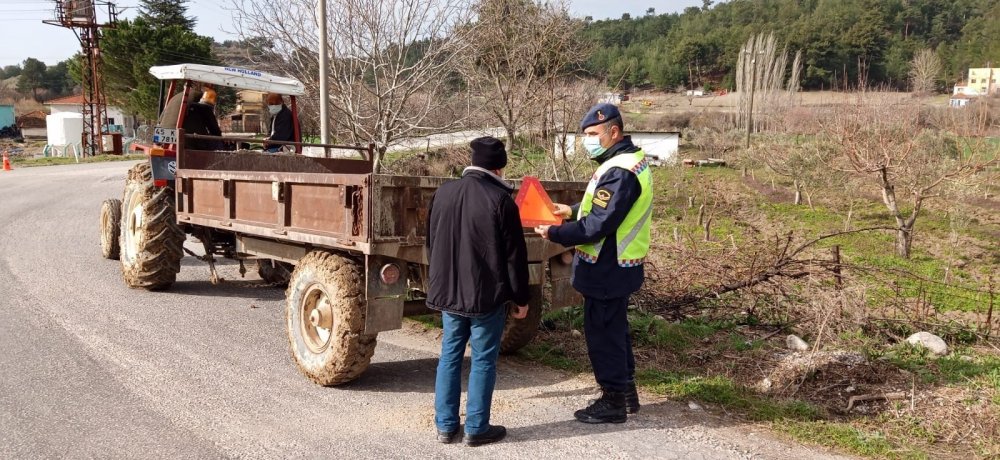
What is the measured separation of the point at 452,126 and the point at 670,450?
11.4m

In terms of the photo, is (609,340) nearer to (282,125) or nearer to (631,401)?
(631,401)

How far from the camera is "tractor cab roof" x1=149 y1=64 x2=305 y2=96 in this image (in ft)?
24.8

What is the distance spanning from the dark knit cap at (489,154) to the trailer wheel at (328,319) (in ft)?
4.13

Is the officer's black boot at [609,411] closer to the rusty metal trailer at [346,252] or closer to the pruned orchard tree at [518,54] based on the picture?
the rusty metal trailer at [346,252]

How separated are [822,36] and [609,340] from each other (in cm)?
5212

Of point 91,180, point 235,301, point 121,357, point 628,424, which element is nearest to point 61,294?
point 235,301

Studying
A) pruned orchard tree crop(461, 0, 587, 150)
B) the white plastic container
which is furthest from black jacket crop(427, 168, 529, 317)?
the white plastic container

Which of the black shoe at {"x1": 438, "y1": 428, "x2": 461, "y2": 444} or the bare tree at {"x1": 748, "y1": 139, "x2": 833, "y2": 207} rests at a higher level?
the bare tree at {"x1": 748, "y1": 139, "x2": 833, "y2": 207}

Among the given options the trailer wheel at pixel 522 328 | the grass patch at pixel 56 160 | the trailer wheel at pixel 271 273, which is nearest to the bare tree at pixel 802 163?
the trailer wheel at pixel 271 273

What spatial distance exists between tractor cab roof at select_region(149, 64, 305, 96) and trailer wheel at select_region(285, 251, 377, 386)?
3620mm

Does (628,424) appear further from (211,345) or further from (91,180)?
(91,180)

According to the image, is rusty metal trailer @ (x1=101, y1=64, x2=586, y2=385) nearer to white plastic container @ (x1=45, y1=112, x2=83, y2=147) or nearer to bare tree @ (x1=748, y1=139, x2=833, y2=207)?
bare tree @ (x1=748, y1=139, x2=833, y2=207)

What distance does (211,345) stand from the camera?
572 cm

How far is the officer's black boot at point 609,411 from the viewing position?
4230 millimetres
